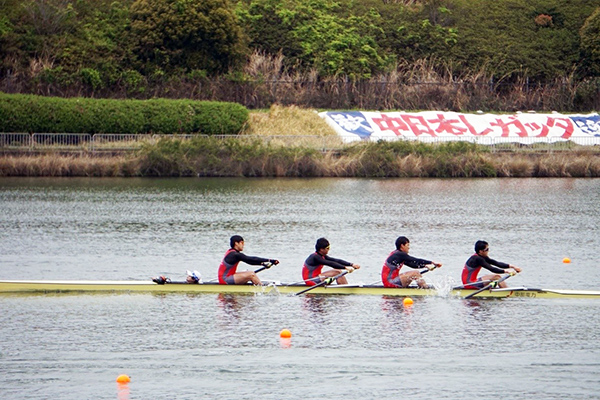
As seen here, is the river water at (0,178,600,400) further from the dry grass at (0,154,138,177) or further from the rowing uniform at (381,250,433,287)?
the dry grass at (0,154,138,177)

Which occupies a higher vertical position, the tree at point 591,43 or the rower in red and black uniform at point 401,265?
the tree at point 591,43

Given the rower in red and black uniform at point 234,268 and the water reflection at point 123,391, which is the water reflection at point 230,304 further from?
the water reflection at point 123,391

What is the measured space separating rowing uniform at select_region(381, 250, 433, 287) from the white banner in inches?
1119

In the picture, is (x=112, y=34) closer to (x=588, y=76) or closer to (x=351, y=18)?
(x=351, y=18)

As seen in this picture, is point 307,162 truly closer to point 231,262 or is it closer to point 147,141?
point 147,141

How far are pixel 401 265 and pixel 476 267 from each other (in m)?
1.71

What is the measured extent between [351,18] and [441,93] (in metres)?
9.10

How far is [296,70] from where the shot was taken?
58750 millimetres

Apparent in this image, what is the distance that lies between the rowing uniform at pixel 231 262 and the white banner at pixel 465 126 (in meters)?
28.9

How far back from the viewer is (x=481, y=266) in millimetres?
21375

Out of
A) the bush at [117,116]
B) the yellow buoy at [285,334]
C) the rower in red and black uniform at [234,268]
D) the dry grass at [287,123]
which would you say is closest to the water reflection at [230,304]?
the rower in red and black uniform at [234,268]

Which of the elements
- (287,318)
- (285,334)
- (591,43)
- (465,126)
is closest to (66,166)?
(465,126)

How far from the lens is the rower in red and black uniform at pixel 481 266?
21109 millimetres

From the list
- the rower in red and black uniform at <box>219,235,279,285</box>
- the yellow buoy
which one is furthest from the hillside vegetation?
the yellow buoy
